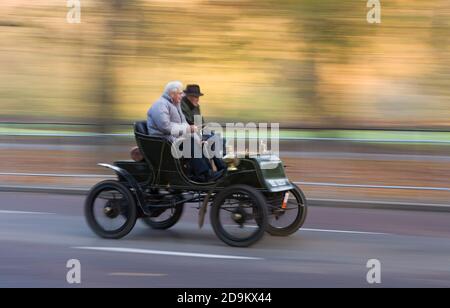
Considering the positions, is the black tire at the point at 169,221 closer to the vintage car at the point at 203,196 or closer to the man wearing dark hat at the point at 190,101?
the vintage car at the point at 203,196

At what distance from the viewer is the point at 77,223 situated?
8.92 meters

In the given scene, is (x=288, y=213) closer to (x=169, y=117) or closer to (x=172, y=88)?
(x=169, y=117)

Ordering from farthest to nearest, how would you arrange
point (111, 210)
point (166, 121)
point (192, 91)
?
point (192, 91)
point (111, 210)
point (166, 121)

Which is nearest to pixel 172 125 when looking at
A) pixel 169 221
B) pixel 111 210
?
pixel 111 210

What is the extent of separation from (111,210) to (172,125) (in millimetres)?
1218

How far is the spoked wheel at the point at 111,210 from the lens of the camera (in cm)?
779

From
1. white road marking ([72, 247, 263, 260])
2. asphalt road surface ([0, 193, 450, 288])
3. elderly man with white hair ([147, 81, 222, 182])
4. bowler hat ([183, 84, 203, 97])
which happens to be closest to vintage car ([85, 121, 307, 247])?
elderly man with white hair ([147, 81, 222, 182])

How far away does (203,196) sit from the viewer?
7.79m

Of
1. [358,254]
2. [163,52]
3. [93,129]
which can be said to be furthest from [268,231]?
[163,52]

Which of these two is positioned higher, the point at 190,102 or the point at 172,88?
the point at 172,88

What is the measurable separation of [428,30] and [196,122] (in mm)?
8323

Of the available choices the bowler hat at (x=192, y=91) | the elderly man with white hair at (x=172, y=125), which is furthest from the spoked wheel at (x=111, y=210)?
the bowler hat at (x=192, y=91)

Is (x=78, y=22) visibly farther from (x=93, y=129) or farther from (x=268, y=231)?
(x=268, y=231)

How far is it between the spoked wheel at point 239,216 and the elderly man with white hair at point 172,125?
360 mm
